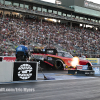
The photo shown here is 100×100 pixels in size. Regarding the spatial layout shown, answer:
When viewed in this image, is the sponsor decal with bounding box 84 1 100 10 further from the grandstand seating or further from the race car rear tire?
the race car rear tire

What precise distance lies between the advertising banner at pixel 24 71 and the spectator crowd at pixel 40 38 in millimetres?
11663

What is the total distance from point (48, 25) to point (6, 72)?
29077 millimetres

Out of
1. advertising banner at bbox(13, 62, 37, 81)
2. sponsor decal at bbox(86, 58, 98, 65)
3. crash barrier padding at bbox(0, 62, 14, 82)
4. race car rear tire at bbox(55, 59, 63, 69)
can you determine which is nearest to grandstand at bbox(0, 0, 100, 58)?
sponsor decal at bbox(86, 58, 98, 65)

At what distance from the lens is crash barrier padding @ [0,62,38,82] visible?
9.69 metres

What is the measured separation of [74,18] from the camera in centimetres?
4841

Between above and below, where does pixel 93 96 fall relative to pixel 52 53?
below

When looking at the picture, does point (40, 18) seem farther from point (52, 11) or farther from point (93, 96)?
point (93, 96)

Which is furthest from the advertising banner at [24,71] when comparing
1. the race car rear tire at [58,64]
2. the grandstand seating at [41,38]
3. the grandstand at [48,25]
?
the grandstand seating at [41,38]

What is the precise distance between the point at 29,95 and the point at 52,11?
128 ft

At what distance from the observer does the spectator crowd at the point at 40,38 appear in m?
25.5

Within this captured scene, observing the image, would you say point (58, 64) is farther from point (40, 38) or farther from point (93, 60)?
point (93, 60)

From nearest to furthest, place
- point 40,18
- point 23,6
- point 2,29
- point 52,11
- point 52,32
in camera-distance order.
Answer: point 2,29
point 52,32
point 23,6
point 40,18
point 52,11

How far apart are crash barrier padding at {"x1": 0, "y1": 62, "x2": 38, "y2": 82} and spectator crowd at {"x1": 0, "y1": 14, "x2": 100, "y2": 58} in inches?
461

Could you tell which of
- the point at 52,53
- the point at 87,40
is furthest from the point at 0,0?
the point at 52,53
